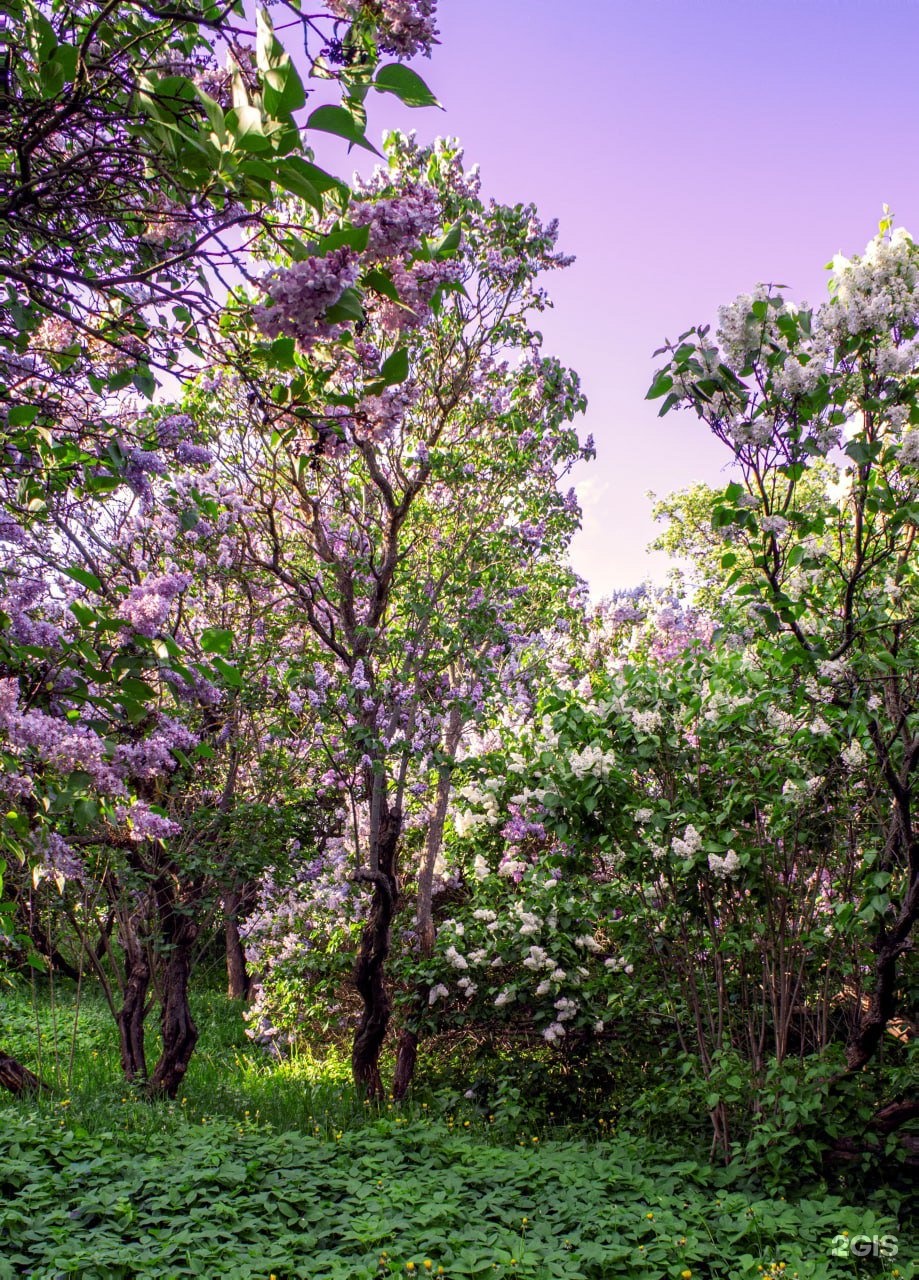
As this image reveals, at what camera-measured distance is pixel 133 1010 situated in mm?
6559

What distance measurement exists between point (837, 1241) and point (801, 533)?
2.45 meters

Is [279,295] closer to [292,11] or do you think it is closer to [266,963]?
[292,11]

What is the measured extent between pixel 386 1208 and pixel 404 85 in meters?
3.74

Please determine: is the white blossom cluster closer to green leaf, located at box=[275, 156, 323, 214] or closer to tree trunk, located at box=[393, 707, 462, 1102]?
tree trunk, located at box=[393, 707, 462, 1102]

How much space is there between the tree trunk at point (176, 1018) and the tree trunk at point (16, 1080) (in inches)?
30.9

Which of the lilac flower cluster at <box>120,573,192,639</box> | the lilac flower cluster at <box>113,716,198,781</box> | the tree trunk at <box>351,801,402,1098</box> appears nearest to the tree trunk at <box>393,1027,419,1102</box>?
the tree trunk at <box>351,801,402,1098</box>

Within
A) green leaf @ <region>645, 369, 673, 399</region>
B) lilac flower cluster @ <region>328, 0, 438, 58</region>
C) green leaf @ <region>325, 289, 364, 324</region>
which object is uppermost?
green leaf @ <region>645, 369, 673, 399</region>

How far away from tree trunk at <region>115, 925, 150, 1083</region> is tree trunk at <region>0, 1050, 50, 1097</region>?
577mm

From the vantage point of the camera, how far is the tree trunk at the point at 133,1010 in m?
6.49

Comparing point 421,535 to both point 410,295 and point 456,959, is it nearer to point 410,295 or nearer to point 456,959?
point 456,959

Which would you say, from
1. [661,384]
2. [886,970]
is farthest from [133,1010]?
[661,384]

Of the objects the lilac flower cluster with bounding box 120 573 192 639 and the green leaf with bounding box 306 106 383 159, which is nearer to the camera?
the green leaf with bounding box 306 106 383 159

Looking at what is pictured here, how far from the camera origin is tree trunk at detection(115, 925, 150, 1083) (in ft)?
21.3

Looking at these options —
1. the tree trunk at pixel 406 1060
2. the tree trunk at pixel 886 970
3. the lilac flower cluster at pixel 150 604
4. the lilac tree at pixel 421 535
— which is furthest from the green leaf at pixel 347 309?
the tree trunk at pixel 406 1060
